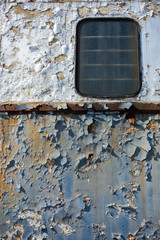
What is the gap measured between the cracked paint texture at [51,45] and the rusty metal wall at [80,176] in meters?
0.30

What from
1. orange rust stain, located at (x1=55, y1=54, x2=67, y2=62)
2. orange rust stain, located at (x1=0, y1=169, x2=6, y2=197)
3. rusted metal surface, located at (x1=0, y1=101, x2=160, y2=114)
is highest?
orange rust stain, located at (x1=55, y1=54, x2=67, y2=62)

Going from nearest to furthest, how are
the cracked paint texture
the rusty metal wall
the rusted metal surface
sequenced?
the rusty metal wall
the rusted metal surface
the cracked paint texture

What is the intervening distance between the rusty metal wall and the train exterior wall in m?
0.01

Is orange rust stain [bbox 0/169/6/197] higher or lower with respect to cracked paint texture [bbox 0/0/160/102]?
lower

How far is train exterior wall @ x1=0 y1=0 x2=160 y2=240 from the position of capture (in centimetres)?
273

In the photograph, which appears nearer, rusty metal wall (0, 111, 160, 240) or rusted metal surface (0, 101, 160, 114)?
rusty metal wall (0, 111, 160, 240)

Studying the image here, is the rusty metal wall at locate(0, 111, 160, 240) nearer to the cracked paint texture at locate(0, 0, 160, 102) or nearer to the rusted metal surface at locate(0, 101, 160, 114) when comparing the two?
the rusted metal surface at locate(0, 101, 160, 114)

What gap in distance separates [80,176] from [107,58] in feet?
4.56

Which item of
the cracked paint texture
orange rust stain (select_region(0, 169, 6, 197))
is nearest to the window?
the cracked paint texture

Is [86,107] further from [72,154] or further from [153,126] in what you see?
[153,126]

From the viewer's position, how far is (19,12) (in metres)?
3.21

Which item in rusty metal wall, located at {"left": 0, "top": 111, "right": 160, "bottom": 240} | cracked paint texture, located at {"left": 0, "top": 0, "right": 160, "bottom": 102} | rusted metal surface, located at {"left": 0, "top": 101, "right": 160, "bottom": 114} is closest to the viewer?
rusty metal wall, located at {"left": 0, "top": 111, "right": 160, "bottom": 240}

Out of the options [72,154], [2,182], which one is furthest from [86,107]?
[2,182]

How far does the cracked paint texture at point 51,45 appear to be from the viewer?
2.98 meters
